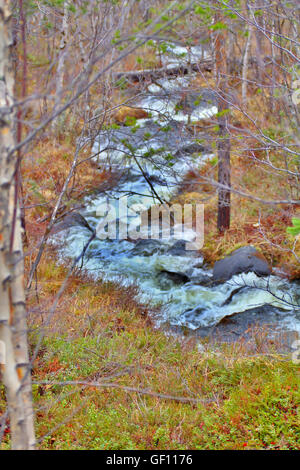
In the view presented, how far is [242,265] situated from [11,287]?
6792 mm

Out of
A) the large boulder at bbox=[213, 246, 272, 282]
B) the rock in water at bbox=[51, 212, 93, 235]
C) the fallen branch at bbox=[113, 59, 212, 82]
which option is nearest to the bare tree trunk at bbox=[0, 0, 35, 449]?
the fallen branch at bbox=[113, 59, 212, 82]

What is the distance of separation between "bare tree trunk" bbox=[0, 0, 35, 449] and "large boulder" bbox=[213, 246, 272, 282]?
21.5 feet

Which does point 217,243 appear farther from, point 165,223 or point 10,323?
point 10,323

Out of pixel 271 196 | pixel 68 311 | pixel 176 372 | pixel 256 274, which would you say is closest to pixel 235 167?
pixel 271 196

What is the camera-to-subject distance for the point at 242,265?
8141mm

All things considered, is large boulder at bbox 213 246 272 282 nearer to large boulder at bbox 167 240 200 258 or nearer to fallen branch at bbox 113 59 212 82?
large boulder at bbox 167 240 200 258

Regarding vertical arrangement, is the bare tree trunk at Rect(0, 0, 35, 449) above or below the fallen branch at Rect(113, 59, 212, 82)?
below

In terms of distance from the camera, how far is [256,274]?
312 inches

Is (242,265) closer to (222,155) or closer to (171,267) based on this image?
(171,267)

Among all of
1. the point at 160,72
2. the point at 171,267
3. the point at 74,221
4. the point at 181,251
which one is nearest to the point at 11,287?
the point at 171,267

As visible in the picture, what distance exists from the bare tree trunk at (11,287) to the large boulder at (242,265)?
21.5ft

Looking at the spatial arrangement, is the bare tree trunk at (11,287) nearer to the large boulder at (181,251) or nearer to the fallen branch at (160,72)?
the fallen branch at (160,72)

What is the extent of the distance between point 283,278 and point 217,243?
1772 mm

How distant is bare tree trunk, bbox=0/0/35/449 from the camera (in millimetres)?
1763
